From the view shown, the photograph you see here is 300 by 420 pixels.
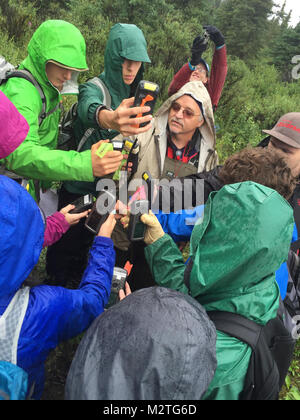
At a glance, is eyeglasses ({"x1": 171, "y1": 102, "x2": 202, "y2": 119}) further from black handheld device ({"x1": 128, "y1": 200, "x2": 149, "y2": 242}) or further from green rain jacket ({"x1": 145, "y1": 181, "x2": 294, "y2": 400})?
green rain jacket ({"x1": 145, "y1": 181, "x2": 294, "y2": 400})

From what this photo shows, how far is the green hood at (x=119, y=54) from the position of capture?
2.46 m

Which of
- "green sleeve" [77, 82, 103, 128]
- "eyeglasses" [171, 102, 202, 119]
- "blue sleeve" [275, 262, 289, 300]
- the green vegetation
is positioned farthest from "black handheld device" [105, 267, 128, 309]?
the green vegetation

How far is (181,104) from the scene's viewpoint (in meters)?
2.48

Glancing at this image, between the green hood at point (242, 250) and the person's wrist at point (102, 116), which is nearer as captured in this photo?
the green hood at point (242, 250)

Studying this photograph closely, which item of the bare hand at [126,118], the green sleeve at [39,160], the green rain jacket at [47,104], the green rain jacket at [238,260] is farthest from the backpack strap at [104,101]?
the green rain jacket at [238,260]

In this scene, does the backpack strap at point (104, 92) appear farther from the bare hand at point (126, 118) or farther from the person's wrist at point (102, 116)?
the bare hand at point (126, 118)

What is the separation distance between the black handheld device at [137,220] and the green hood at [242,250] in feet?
2.13

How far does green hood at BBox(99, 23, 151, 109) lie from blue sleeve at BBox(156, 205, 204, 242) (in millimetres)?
1135

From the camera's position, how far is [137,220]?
5.72ft

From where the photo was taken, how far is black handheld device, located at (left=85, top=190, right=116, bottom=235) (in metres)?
1.84

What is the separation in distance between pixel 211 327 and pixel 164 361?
20 cm

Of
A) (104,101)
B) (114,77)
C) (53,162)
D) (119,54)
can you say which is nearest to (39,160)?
(53,162)

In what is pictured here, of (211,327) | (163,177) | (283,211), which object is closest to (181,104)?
(163,177)

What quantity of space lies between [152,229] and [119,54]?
1.61 m
